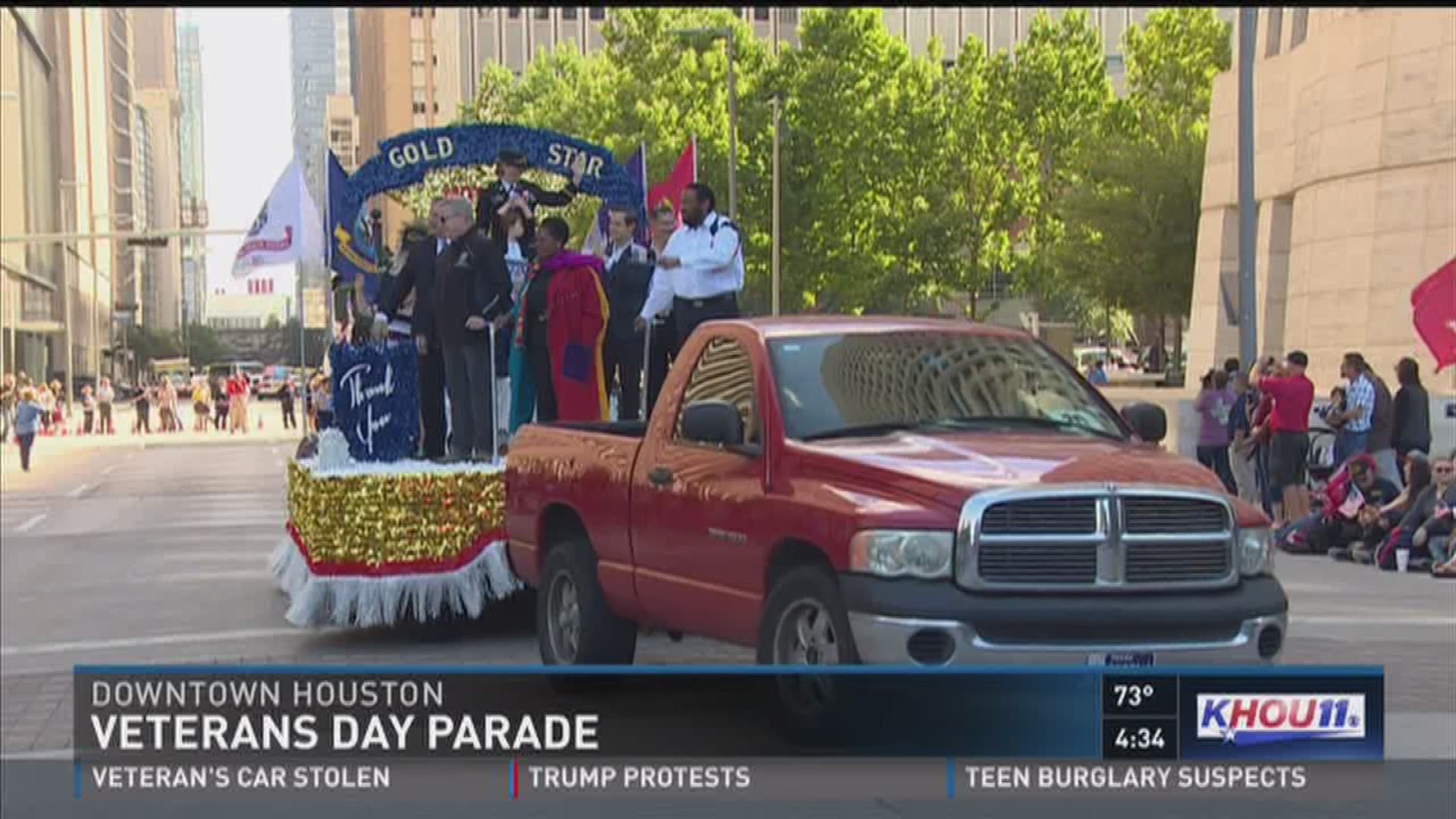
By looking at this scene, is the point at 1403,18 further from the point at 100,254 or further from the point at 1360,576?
the point at 100,254

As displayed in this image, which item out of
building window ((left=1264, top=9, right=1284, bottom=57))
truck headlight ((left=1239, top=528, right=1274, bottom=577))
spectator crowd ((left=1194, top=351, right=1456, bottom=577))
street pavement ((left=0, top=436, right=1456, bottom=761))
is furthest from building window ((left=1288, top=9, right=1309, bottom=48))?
truck headlight ((left=1239, top=528, right=1274, bottom=577))

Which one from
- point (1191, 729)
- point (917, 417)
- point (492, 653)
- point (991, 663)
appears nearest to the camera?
point (1191, 729)

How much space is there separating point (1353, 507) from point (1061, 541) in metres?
13.5

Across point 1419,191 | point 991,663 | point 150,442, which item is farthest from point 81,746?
point 150,442

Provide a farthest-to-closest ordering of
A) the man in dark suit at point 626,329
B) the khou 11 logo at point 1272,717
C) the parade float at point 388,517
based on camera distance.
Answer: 1. the man in dark suit at point 626,329
2. the parade float at point 388,517
3. the khou 11 logo at point 1272,717

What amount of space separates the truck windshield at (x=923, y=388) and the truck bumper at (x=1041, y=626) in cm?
105

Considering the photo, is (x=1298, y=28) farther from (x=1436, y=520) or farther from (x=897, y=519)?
(x=897, y=519)

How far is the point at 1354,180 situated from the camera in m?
35.8

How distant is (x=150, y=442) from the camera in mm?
56000

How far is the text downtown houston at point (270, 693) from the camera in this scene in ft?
13.2

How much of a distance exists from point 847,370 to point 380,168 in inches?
357

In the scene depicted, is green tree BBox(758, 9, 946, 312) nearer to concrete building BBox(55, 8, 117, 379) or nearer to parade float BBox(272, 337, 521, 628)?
parade float BBox(272, 337, 521, 628)

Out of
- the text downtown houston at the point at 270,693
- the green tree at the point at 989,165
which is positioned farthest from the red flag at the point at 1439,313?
the green tree at the point at 989,165

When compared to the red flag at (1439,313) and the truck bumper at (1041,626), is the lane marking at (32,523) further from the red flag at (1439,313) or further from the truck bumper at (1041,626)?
the truck bumper at (1041,626)
